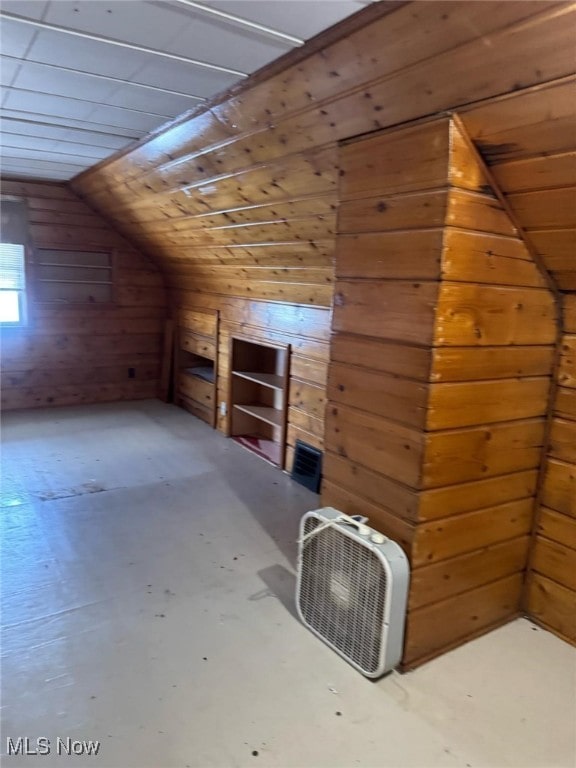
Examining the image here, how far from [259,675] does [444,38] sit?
6.72ft

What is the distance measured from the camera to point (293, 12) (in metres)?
1.49

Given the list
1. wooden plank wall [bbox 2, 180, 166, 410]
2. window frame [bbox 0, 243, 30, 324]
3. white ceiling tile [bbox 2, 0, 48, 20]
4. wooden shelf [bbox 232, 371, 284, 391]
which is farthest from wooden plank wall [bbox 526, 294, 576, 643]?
window frame [bbox 0, 243, 30, 324]

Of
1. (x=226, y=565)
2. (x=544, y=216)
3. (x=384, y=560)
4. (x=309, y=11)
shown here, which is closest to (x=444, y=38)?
(x=309, y=11)

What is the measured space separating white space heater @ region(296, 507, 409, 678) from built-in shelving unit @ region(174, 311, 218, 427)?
2843 mm

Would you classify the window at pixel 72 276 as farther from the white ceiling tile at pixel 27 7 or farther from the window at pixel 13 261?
the white ceiling tile at pixel 27 7

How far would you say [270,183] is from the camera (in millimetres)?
2580

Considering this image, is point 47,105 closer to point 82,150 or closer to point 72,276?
point 82,150

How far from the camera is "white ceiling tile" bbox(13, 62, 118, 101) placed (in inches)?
82.9

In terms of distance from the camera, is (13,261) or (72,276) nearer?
(13,261)

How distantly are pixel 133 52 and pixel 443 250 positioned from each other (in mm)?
1279

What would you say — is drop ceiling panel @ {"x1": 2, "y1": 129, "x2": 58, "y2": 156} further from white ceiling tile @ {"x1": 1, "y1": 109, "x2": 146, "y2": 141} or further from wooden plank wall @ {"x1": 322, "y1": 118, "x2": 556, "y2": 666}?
wooden plank wall @ {"x1": 322, "y1": 118, "x2": 556, "y2": 666}

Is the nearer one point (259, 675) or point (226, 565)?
point (259, 675)

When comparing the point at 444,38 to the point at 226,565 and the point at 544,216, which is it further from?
the point at 226,565

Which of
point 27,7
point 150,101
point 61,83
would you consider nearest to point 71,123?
point 61,83
